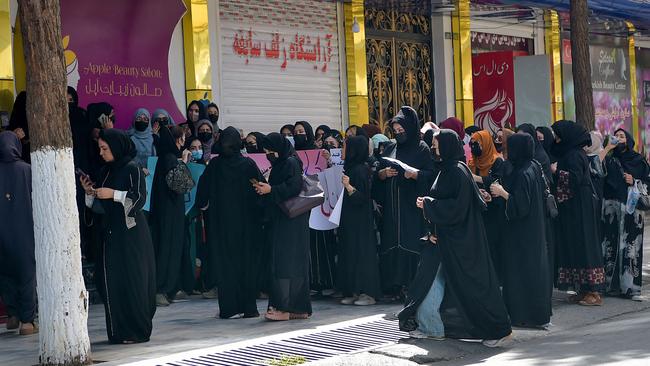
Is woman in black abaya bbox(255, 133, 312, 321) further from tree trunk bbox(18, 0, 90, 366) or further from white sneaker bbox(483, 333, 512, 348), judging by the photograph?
tree trunk bbox(18, 0, 90, 366)

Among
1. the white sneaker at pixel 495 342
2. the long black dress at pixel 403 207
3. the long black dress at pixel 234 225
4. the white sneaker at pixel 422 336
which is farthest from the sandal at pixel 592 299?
the long black dress at pixel 234 225

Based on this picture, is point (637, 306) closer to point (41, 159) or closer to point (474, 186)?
point (474, 186)

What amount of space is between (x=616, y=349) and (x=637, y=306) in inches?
108

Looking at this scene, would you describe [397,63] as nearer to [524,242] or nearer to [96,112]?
[96,112]

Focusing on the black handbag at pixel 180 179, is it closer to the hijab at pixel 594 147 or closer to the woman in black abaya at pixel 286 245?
the woman in black abaya at pixel 286 245

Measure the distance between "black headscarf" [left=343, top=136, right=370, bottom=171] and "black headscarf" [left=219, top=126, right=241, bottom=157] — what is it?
1278 millimetres

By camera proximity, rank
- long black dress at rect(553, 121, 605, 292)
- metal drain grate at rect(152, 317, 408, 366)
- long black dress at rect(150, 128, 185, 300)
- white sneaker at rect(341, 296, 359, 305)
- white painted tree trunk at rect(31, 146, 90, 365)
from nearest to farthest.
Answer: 1. white painted tree trunk at rect(31, 146, 90, 365)
2. metal drain grate at rect(152, 317, 408, 366)
3. long black dress at rect(553, 121, 605, 292)
4. white sneaker at rect(341, 296, 359, 305)
5. long black dress at rect(150, 128, 185, 300)

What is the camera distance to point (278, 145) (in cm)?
977

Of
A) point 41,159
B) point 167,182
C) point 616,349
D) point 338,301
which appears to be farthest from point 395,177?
point 41,159

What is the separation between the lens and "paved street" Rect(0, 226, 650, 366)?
7859 mm

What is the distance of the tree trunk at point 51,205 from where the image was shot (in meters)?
7.57

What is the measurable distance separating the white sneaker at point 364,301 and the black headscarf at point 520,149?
2201mm

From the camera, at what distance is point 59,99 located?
7.66m

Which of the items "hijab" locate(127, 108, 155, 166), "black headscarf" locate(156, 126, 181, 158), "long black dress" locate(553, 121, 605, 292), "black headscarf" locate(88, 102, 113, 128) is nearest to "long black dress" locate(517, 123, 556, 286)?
"long black dress" locate(553, 121, 605, 292)
